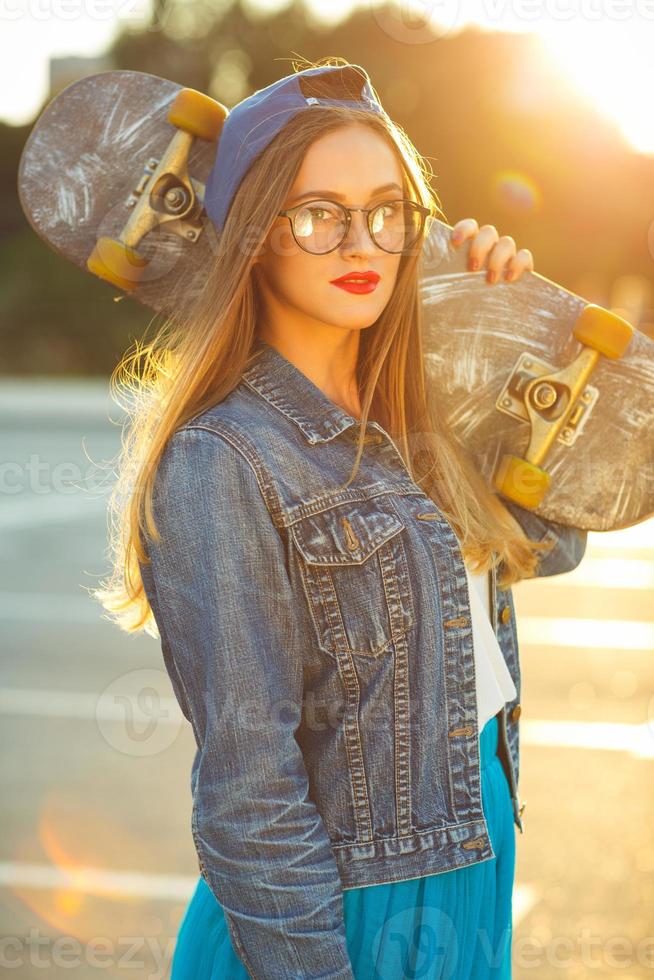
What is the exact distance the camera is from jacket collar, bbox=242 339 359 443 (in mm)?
1853

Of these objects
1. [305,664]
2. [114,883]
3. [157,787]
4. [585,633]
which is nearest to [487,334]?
[305,664]

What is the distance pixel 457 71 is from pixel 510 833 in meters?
27.5

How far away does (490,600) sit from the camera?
2.11 meters

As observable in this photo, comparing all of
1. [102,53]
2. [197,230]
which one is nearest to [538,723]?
[197,230]

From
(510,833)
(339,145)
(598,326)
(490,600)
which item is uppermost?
(339,145)

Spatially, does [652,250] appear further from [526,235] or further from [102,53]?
[102,53]

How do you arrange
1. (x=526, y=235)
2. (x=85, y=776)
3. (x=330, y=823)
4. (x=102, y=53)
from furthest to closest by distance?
(x=102, y=53)
(x=526, y=235)
(x=85, y=776)
(x=330, y=823)

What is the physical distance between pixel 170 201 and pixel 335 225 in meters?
0.74

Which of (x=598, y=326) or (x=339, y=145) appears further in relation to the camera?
(x=598, y=326)

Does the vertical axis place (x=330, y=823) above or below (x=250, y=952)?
above

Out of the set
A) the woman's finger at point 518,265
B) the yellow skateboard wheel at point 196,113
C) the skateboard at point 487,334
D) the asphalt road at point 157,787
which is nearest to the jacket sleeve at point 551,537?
the skateboard at point 487,334

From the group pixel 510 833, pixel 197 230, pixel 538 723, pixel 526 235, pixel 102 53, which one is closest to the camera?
pixel 510 833

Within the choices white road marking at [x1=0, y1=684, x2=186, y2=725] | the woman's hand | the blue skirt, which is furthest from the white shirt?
white road marking at [x1=0, y1=684, x2=186, y2=725]

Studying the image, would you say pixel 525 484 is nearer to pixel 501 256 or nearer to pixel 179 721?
pixel 501 256
